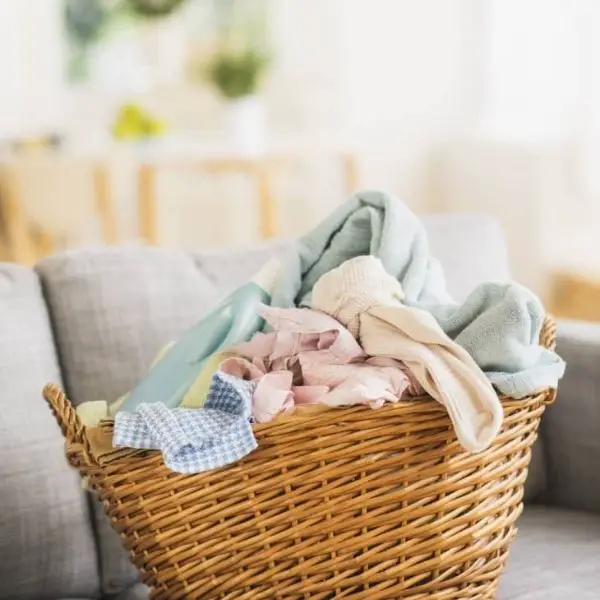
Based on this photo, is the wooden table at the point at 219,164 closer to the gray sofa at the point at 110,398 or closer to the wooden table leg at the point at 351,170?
the wooden table leg at the point at 351,170

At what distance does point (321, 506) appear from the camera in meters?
1.01

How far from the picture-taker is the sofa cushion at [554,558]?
119 centimetres

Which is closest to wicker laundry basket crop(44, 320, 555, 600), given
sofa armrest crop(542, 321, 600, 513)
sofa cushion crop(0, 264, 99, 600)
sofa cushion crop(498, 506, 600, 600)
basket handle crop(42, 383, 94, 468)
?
basket handle crop(42, 383, 94, 468)

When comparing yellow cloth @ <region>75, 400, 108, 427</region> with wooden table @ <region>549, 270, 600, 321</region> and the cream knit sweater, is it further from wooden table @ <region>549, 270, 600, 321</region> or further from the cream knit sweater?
wooden table @ <region>549, 270, 600, 321</region>

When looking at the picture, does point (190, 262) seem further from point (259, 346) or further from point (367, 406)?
point (367, 406)

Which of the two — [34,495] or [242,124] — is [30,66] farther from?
[34,495]

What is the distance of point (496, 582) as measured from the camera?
1130 millimetres

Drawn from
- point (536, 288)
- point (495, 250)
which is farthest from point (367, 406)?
point (536, 288)

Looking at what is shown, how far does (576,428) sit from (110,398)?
0.64 meters

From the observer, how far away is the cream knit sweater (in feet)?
3.28

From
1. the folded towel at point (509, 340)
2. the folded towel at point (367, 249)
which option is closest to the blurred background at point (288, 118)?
the folded towel at point (367, 249)

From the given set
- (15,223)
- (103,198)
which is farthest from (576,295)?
(15,223)

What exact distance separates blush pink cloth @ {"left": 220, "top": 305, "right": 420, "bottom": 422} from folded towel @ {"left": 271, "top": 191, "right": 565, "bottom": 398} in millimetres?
76

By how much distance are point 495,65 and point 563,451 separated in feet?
9.40
